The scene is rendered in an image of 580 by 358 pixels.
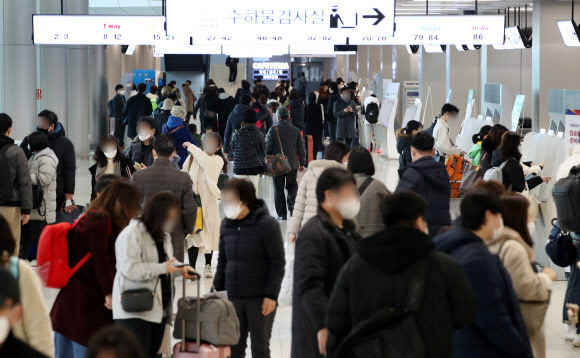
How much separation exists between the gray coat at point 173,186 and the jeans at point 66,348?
1567 mm

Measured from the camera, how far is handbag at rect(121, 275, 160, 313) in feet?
15.2

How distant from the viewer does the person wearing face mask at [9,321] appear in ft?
9.28

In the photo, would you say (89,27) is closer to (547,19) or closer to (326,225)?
(547,19)

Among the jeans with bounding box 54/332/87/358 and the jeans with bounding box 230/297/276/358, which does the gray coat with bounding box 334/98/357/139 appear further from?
the jeans with bounding box 54/332/87/358

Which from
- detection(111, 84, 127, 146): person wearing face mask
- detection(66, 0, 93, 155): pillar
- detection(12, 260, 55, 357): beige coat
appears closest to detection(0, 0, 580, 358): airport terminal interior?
detection(12, 260, 55, 357): beige coat

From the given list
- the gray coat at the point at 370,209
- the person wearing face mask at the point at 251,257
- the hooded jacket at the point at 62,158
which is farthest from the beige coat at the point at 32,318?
the hooded jacket at the point at 62,158

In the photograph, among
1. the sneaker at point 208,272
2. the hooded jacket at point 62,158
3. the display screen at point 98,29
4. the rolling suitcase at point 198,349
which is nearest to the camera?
the rolling suitcase at point 198,349

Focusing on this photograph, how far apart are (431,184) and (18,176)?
382cm

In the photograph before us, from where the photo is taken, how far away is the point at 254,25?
10.3 metres

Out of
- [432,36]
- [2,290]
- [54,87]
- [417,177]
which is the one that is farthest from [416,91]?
[2,290]

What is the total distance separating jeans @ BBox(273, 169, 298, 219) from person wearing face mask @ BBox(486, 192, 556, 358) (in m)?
7.42

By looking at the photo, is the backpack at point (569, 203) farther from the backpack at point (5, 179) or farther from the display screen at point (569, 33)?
the display screen at point (569, 33)

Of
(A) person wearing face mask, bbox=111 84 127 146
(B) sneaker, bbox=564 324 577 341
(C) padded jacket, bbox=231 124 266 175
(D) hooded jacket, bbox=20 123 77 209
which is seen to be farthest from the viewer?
(A) person wearing face mask, bbox=111 84 127 146

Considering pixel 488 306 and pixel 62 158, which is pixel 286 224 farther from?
pixel 488 306
